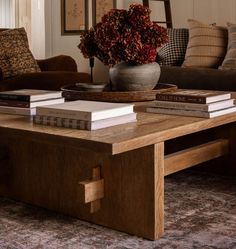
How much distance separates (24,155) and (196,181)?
84cm

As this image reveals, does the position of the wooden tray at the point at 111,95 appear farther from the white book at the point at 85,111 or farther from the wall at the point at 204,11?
the wall at the point at 204,11

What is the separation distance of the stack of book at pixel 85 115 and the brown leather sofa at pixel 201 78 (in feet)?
6.40

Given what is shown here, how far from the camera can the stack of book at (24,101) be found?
2.06 metres

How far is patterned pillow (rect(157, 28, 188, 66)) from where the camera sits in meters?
4.58

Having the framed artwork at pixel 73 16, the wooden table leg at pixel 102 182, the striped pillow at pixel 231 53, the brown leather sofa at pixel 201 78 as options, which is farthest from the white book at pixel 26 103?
the framed artwork at pixel 73 16

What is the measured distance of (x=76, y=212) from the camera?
2.04 meters

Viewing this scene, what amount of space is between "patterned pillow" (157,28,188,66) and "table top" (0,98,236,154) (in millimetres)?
2586

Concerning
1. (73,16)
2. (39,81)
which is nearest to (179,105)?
(39,81)

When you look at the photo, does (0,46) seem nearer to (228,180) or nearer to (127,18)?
(127,18)

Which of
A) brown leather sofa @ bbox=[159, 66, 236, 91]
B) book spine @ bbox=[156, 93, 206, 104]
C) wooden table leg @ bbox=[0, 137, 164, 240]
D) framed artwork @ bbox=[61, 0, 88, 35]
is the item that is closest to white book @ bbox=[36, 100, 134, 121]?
wooden table leg @ bbox=[0, 137, 164, 240]

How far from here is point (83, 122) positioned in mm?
1760

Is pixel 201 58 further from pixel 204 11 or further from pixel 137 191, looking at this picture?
pixel 137 191

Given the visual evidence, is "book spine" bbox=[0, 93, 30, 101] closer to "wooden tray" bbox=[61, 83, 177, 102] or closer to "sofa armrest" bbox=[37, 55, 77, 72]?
"wooden tray" bbox=[61, 83, 177, 102]

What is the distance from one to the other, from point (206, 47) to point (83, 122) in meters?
2.82
